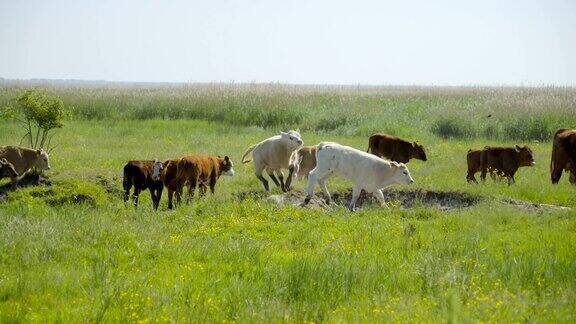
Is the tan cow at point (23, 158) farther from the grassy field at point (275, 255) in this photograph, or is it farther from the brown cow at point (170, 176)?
the brown cow at point (170, 176)

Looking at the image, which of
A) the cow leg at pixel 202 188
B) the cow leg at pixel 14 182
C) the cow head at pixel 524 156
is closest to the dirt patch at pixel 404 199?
the cow leg at pixel 202 188

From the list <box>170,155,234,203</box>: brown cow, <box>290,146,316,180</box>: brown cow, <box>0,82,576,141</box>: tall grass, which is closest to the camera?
<box>170,155,234,203</box>: brown cow

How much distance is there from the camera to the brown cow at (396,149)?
1939cm

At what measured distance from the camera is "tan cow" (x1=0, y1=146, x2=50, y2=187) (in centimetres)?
1608

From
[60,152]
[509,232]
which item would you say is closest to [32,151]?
[60,152]

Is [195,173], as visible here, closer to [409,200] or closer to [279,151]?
[279,151]

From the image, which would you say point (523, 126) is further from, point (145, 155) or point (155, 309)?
point (155, 309)

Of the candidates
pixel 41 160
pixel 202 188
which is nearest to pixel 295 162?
pixel 202 188

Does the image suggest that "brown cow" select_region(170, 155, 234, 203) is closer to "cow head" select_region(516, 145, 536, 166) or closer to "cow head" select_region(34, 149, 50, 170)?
"cow head" select_region(34, 149, 50, 170)

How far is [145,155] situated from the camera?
2128 centimetres

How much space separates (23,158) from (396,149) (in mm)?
10187

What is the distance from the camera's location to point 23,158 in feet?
53.5

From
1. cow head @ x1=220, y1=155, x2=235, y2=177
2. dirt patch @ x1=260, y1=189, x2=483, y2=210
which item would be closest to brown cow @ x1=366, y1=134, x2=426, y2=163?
dirt patch @ x1=260, y1=189, x2=483, y2=210

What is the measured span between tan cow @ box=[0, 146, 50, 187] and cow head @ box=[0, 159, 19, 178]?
0.48 m
